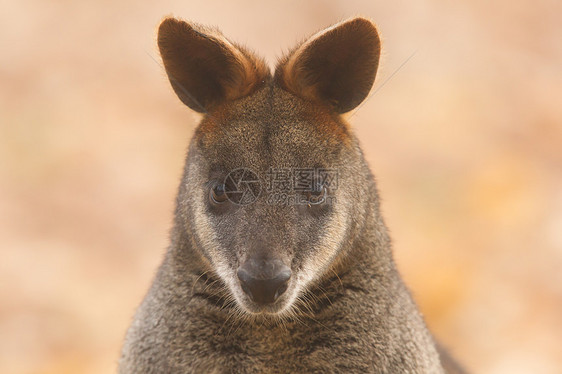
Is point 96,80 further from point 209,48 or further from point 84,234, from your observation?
point 209,48

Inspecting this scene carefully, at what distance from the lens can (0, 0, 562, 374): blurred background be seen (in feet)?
29.0

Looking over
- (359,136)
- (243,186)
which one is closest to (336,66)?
(243,186)

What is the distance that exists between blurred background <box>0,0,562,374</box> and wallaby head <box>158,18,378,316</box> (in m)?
3.82

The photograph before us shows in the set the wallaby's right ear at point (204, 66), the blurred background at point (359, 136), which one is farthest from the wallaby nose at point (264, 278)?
the blurred background at point (359, 136)

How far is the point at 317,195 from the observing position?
3.99m

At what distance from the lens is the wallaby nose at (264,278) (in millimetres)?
3637

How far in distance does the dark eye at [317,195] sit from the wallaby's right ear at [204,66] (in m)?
0.59

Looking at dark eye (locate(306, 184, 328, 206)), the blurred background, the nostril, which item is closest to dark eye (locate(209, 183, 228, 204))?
dark eye (locate(306, 184, 328, 206))

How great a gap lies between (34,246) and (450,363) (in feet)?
18.5

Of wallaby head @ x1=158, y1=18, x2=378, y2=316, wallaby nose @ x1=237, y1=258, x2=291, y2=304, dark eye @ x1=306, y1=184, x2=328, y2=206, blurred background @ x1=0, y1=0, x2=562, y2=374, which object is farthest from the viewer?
blurred background @ x1=0, y1=0, x2=562, y2=374

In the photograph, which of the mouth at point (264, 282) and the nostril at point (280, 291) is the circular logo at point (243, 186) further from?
the nostril at point (280, 291)

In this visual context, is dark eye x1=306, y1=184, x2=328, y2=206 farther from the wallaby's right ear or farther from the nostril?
the wallaby's right ear

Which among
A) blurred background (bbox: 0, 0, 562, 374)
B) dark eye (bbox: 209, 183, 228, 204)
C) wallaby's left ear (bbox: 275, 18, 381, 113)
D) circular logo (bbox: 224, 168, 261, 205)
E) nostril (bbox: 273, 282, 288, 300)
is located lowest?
blurred background (bbox: 0, 0, 562, 374)

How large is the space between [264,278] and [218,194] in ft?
1.80
